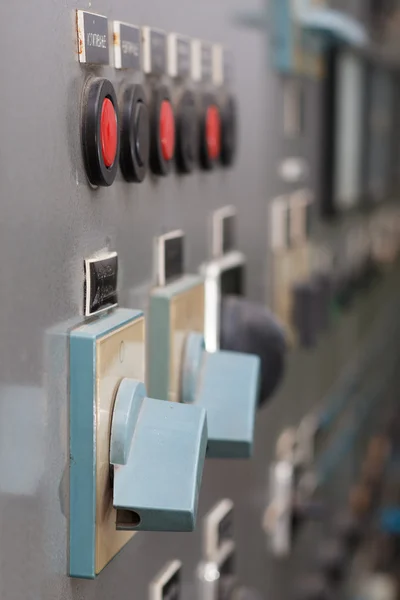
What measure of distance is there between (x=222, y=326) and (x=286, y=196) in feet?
1.41

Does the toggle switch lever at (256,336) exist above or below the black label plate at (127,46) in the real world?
below

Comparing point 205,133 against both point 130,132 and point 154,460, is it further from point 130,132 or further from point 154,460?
point 154,460

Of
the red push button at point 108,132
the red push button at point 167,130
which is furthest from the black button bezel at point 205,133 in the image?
the red push button at point 108,132

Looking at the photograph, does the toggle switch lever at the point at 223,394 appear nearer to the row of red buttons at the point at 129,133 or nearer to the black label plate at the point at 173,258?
the black label plate at the point at 173,258

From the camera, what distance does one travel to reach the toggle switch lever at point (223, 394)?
33.5 inches

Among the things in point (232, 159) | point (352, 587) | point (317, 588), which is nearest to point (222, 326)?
point (232, 159)

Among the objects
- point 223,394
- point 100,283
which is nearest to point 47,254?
point 100,283

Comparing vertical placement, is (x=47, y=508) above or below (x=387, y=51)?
below

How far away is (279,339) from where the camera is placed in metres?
1.05

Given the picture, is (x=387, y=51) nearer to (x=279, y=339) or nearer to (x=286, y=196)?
(x=286, y=196)

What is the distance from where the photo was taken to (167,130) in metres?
0.81

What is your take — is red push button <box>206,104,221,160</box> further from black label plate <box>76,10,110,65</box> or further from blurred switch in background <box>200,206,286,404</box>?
black label plate <box>76,10,110,65</box>

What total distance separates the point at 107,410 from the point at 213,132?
1.32 ft

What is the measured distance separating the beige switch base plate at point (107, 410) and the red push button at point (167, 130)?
17cm
